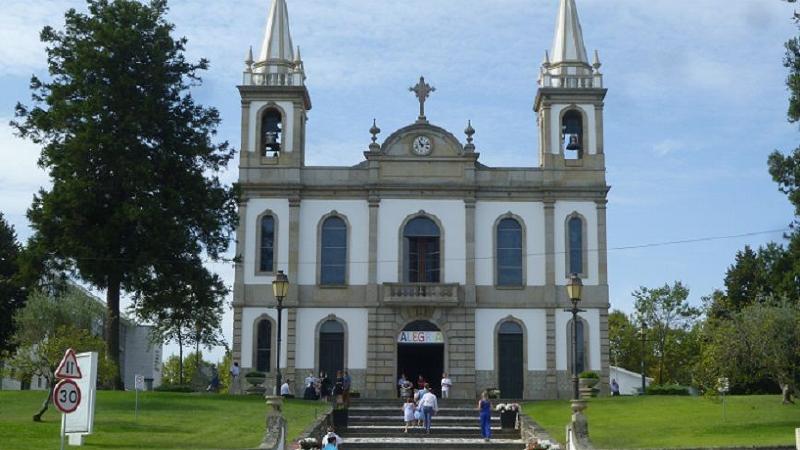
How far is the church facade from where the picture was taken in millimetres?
49531

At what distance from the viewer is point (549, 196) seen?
50.8 metres

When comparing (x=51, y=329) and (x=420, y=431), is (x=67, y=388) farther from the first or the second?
(x=51, y=329)

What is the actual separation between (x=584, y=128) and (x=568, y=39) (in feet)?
14.6

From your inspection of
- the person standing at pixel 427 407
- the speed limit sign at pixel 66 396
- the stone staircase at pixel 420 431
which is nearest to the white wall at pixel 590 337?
the stone staircase at pixel 420 431

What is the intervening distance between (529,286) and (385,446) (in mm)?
19862

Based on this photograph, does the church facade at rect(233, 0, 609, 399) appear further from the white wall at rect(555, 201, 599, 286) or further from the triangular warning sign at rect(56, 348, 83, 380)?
the triangular warning sign at rect(56, 348, 83, 380)

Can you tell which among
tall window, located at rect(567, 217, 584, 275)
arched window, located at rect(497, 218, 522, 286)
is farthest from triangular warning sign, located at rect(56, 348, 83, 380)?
tall window, located at rect(567, 217, 584, 275)

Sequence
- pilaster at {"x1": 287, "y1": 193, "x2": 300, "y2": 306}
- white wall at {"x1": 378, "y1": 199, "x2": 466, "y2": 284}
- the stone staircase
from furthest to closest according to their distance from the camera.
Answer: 1. white wall at {"x1": 378, "y1": 199, "x2": 466, "y2": 284}
2. pilaster at {"x1": 287, "y1": 193, "x2": 300, "y2": 306}
3. the stone staircase

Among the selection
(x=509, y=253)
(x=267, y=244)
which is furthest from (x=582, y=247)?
(x=267, y=244)

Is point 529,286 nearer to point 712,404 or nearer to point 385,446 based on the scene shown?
point 712,404

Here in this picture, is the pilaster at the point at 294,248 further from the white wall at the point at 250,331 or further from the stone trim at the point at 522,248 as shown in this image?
the stone trim at the point at 522,248

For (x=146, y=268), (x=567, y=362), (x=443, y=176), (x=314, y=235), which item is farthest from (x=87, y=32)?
(x=567, y=362)

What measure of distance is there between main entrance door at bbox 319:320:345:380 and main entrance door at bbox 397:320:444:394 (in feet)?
8.16

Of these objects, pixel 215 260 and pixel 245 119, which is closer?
pixel 215 260
